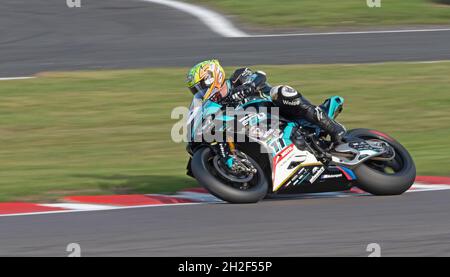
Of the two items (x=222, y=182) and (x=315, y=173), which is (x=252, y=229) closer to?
(x=222, y=182)

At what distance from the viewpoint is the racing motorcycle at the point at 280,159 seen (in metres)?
9.97

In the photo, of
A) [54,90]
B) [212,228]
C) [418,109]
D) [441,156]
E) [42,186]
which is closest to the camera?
[212,228]

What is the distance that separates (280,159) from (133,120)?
665 centimetres

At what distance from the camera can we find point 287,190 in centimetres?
1020

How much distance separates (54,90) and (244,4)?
9.31 meters

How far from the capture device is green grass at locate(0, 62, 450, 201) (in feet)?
39.8

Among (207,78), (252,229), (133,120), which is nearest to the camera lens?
(252,229)

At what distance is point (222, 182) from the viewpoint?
9.90 meters

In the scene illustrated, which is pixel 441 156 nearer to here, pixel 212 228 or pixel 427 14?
pixel 212 228

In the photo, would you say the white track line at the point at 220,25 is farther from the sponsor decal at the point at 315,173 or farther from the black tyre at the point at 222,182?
the black tyre at the point at 222,182

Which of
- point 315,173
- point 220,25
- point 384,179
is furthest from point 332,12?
point 315,173

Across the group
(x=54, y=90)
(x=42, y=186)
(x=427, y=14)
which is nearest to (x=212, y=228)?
(x=42, y=186)

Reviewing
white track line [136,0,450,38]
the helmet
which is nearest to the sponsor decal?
the helmet

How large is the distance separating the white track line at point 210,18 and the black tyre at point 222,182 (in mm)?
13622
